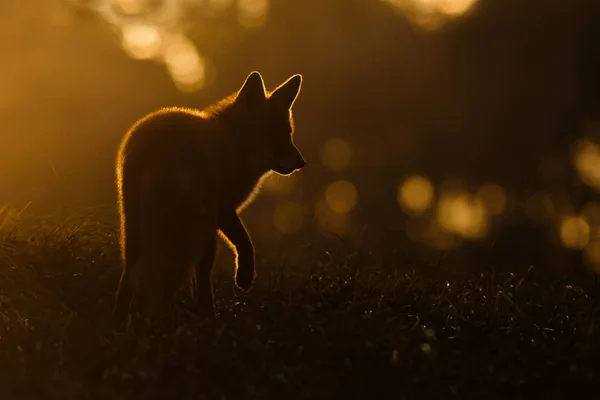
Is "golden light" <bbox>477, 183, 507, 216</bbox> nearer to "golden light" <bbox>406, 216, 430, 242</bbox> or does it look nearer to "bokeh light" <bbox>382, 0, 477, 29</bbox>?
"golden light" <bbox>406, 216, 430, 242</bbox>

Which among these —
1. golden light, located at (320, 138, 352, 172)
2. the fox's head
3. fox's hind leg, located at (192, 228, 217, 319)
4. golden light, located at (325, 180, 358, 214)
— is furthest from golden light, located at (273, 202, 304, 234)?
fox's hind leg, located at (192, 228, 217, 319)

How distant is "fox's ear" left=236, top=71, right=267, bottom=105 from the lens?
23.4ft

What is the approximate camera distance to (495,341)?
18.8 ft

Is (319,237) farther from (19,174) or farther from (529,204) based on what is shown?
(529,204)

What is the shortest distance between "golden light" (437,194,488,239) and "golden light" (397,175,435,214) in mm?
509

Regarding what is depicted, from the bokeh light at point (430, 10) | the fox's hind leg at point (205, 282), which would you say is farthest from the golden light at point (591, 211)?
the fox's hind leg at point (205, 282)

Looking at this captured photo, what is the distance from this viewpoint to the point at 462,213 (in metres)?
30.9

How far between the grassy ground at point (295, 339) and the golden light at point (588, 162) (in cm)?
1942

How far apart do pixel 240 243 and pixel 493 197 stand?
2394 cm

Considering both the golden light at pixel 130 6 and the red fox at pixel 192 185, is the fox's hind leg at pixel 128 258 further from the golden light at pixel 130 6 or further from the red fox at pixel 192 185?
the golden light at pixel 130 6

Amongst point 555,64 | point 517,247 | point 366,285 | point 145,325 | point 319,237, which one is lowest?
point 517,247

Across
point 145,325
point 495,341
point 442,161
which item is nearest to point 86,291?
point 145,325

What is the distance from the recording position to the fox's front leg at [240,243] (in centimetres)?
661

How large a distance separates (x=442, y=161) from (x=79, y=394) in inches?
962
